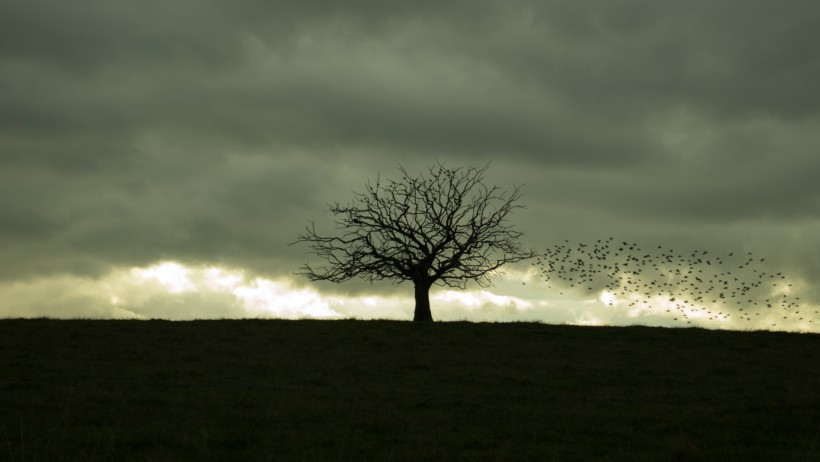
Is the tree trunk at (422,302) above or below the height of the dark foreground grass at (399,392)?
above

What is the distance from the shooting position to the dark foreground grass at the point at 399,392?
1639 cm

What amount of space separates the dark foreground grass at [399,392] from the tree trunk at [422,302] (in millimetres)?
4155

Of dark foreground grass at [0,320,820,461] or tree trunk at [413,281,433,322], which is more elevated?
tree trunk at [413,281,433,322]

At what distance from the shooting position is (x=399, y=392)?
24.0 metres

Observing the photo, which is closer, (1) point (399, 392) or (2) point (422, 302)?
(1) point (399, 392)

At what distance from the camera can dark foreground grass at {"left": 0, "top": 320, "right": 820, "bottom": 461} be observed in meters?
16.4

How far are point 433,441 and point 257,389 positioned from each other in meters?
8.68

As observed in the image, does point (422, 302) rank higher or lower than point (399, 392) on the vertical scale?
higher

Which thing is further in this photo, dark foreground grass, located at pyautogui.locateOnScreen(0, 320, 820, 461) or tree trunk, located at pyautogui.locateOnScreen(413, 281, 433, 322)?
tree trunk, located at pyautogui.locateOnScreen(413, 281, 433, 322)

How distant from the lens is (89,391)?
893 inches

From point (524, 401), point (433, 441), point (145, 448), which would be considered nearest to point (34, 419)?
point (145, 448)

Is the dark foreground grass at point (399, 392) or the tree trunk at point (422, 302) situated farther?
the tree trunk at point (422, 302)

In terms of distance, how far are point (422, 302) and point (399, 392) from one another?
22392mm

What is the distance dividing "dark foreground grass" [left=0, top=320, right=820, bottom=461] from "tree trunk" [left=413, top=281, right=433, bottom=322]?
4.16 metres
